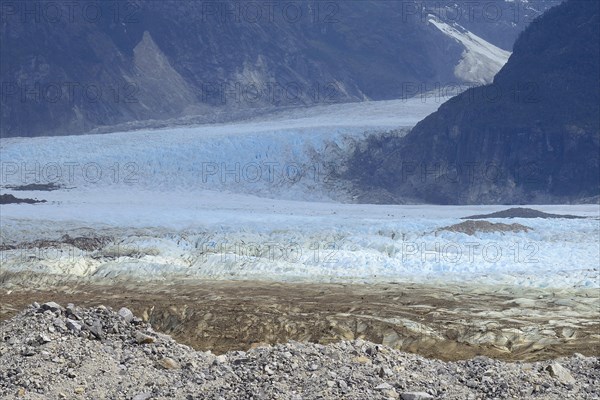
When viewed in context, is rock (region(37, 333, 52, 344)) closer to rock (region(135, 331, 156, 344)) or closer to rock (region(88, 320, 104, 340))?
rock (region(88, 320, 104, 340))

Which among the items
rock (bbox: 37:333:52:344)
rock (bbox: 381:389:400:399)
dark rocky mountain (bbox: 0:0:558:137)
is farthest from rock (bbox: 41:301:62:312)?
dark rocky mountain (bbox: 0:0:558:137)

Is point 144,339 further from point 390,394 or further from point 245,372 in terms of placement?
point 390,394

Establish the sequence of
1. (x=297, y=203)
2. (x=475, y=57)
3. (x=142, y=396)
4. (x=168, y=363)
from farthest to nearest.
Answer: (x=475, y=57), (x=297, y=203), (x=168, y=363), (x=142, y=396)

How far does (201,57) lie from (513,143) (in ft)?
155

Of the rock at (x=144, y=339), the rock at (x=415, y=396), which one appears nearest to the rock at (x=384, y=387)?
the rock at (x=415, y=396)

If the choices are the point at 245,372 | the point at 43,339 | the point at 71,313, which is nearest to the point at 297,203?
the point at 71,313

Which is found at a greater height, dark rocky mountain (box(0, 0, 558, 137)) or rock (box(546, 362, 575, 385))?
dark rocky mountain (box(0, 0, 558, 137))

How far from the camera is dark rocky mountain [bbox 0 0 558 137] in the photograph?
89.1 m

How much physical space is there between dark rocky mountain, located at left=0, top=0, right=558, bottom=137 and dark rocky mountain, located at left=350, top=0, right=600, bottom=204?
31.7 metres

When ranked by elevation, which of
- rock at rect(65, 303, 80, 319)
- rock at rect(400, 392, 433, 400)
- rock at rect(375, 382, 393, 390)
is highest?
rock at rect(65, 303, 80, 319)

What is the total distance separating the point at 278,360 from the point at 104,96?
257 feet

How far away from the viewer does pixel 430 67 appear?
10400 cm

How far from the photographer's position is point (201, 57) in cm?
9838

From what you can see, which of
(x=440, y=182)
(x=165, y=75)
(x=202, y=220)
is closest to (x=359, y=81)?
(x=165, y=75)
